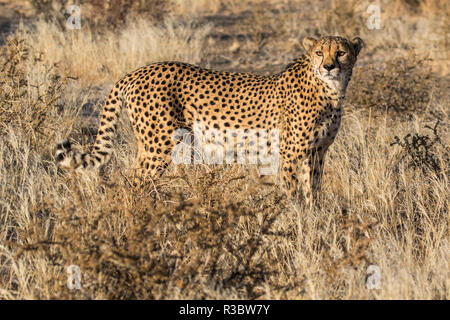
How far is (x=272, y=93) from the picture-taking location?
4098 mm

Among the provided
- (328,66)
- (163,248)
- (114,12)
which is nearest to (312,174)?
(328,66)

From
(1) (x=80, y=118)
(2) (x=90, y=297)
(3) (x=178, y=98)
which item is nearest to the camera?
(2) (x=90, y=297)

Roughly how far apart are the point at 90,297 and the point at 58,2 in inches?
313

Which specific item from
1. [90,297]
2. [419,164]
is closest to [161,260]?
[90,297]

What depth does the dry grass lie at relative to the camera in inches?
113

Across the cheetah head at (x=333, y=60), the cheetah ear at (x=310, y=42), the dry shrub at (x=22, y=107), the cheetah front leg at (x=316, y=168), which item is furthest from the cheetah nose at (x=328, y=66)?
the dry shrub at (x=22, y=107)

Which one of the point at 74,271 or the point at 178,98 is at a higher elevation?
Answer: the point at 178,98

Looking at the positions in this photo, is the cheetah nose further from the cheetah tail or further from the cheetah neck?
the cheetah tail

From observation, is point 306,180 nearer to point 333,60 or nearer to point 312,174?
point 312,174

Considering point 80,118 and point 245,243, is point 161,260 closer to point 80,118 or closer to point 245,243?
point 245,243

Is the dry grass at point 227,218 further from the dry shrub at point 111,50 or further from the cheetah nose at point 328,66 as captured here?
the cheetah nose at point 328,66

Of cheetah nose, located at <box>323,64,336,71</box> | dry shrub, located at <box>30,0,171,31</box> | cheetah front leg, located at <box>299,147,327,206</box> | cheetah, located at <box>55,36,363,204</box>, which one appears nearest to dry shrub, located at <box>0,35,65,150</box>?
cheetah, located at <box>55,36,363,204</box>

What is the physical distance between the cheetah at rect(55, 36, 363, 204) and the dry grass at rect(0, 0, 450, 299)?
0.63ft

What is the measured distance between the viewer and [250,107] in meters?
4.09
